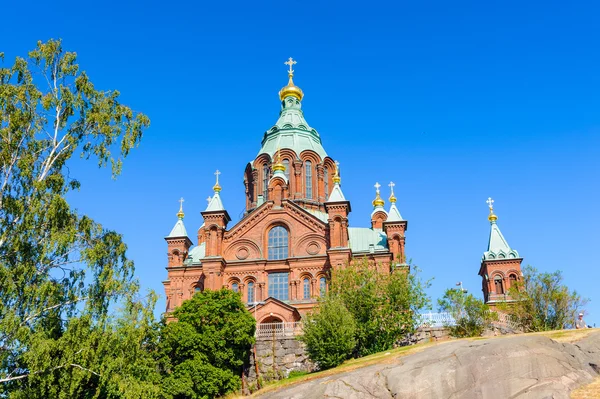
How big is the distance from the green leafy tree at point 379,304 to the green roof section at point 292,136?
2095 centimetres

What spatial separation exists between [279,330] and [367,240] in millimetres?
15176

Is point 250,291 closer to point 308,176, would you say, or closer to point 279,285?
point 279,285

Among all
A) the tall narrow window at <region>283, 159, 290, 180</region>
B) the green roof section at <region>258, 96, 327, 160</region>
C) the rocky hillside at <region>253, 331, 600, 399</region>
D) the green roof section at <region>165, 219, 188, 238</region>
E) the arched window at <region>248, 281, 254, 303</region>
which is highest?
the green roof section at <region>258, 96, 327, 160</region>

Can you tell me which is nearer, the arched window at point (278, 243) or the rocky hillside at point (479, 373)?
the rocky hillside at point (479, 373)

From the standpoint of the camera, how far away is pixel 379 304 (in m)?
35.9

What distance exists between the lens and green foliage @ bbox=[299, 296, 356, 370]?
3216cm

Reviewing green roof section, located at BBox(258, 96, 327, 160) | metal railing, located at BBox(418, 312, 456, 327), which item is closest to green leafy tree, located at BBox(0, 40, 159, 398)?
metal railing, located at BBox(418, 312, 456, 327)

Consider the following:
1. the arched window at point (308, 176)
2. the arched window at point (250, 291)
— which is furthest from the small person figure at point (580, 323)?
the arched window at point (308, 176)

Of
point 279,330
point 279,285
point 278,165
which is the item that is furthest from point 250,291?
point 278,165

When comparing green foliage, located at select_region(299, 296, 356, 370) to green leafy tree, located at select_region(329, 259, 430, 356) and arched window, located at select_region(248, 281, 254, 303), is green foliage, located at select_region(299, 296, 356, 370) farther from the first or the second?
arched window, located at select_region(248, 281, 254, 303)

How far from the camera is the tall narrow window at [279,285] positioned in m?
46.2

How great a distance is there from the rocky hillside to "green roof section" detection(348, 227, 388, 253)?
798 inches

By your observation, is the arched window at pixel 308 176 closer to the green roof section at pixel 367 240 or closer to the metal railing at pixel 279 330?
the green roof section at pixel 367 240

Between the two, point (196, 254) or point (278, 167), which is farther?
point (278, 167)
